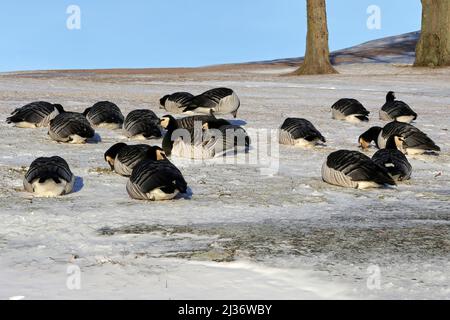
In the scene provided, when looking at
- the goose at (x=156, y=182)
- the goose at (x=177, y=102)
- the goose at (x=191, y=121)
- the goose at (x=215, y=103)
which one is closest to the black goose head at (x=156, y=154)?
the goose at (x=156, y=182)

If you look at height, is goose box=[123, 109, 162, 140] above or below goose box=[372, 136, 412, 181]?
above

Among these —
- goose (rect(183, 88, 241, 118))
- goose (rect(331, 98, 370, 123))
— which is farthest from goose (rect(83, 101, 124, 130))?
goose (rect(331, 98, 370, 123))

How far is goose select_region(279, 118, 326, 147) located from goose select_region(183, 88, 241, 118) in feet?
6.65

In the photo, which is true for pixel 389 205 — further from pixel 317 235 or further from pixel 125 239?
pixel 125 239

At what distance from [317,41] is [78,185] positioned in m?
25.4

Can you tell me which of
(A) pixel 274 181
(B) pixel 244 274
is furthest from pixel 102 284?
(A) pixel 274 181

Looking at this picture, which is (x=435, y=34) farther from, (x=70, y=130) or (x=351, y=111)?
(x=70, y=130)

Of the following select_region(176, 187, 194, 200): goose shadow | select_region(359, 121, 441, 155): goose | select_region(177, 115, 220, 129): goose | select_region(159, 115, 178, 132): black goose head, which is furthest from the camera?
select_region(177, 115, 220, 129): goose

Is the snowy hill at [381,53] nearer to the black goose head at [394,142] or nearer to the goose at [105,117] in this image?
the goose at [105,117]

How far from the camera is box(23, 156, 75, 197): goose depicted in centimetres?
795

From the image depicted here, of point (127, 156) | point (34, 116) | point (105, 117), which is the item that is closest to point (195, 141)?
point (127, 156)

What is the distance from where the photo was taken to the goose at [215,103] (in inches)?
558

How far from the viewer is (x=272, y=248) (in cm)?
577

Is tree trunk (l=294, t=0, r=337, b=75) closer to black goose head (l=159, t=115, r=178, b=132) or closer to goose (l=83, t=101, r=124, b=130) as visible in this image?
goose (l=83, t=101, r=124, b=130)
